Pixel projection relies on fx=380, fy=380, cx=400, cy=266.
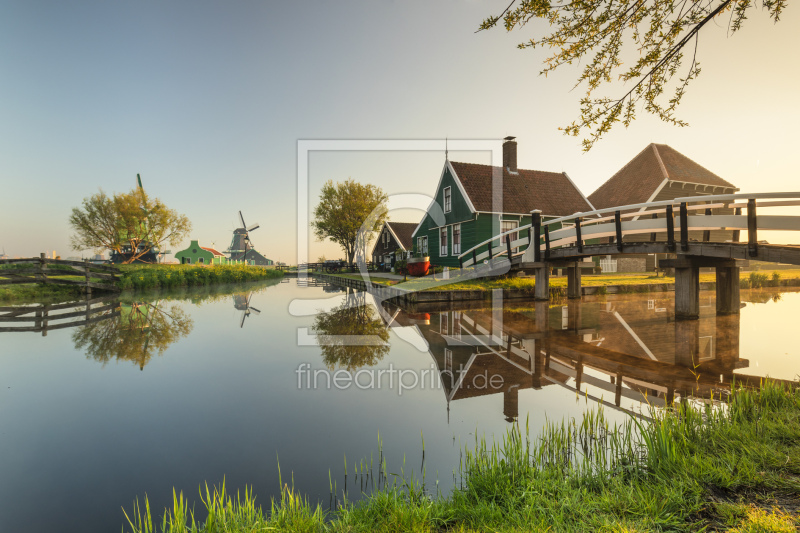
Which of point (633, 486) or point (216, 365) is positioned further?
point (216, 365)

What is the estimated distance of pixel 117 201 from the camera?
35875 millimetres

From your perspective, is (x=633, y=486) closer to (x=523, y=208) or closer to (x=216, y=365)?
(x=216, y=365)

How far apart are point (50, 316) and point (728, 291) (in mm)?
19354

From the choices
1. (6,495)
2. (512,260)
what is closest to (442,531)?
(6,495)

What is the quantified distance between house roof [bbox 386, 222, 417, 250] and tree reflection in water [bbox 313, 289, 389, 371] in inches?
995

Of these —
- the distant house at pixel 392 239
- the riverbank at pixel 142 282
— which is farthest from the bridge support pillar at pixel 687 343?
the distant house at pixel 392 239

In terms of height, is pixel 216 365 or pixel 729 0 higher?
pixel 729 0

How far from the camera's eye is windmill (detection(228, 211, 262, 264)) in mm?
→ 69738

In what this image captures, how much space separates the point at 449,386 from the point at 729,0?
5.72 metres

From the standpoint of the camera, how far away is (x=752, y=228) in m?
7.05

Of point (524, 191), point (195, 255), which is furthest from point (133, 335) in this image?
point (195, 255)

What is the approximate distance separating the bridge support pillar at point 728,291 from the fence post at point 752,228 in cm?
285

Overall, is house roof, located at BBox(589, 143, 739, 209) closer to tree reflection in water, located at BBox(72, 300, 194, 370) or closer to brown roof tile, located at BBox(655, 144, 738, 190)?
brown roof tile, located at BBox(655, 144, 738, 190)

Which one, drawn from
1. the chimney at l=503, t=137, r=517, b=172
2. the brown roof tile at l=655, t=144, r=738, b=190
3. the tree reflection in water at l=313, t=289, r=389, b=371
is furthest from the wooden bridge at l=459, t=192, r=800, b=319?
the brown roof tile at l=655, t=144, r=738, b=190
